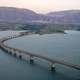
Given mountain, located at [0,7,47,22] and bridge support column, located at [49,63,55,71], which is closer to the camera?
bridge support column, located at [49,63,55,71]

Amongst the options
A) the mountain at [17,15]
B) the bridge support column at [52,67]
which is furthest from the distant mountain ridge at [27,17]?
the bridge support column at [52,67]

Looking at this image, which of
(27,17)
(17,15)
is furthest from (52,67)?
(27,17)

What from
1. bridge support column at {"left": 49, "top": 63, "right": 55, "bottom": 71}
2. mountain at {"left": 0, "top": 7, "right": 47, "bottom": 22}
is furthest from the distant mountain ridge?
bridge support column at {"left": 49, "top": 63, "right": 55, "bottom": 71}

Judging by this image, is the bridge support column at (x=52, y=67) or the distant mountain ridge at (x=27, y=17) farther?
the distant mountain ridge at (x=27, y=17)

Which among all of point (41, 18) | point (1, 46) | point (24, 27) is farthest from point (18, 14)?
point (1, 46)

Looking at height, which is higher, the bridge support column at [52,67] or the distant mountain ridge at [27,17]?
the bridge support column at [52,67]

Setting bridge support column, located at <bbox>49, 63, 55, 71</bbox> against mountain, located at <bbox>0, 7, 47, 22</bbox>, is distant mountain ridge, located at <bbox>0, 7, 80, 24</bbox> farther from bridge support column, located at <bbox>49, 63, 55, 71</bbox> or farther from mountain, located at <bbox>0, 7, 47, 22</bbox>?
bridge support column, located at <bbox>49, 63, 55, 71</bbox>

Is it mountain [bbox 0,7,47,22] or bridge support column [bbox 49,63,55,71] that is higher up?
bridge support column [bbox 49,63,55,71]

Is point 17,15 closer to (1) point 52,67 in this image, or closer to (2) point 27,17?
(2) point 27,17

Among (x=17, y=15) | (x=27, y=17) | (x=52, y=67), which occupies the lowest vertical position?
(x=27, y=17)

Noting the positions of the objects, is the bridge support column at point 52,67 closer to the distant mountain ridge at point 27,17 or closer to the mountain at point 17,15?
the distant mountain ridge at point 27,17

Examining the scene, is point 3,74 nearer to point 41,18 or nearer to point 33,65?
point 33,65
